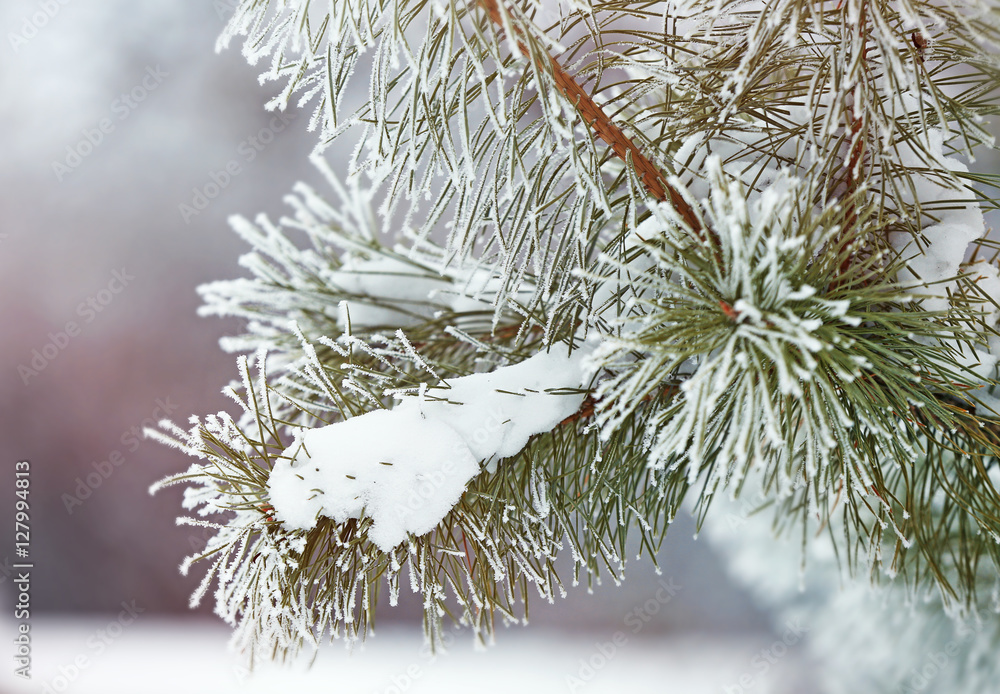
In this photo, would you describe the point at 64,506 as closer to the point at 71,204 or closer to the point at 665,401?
the point at 71,204

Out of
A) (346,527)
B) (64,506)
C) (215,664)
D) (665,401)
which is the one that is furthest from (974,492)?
(64,506)
